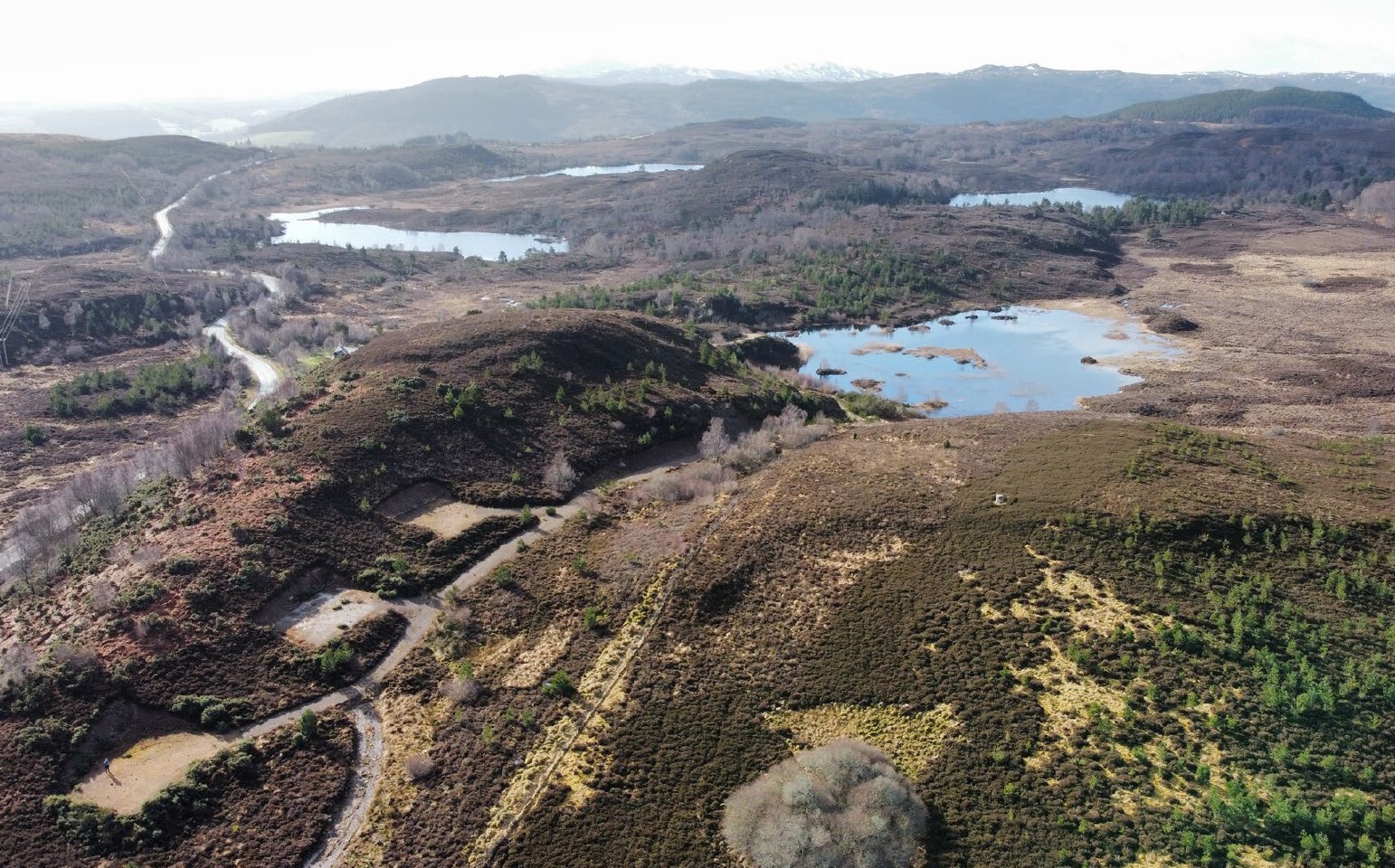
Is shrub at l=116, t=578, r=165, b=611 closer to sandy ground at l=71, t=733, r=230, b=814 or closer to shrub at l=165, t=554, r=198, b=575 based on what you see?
shrub at l=165, t=554, r=198, b=575

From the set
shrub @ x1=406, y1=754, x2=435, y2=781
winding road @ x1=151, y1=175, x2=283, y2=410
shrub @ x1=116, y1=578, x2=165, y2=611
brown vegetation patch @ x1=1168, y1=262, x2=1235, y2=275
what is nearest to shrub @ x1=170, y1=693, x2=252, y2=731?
shrub @ x1=116, y1=578, x2=165, y2=611

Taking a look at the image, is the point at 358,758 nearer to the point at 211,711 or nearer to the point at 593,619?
the point at 211,711

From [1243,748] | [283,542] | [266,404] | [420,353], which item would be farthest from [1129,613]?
[266,404]

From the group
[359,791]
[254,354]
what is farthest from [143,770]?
[254,354]

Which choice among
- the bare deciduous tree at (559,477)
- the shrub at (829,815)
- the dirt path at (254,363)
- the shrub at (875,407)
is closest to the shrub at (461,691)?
the shrub at (829,815)

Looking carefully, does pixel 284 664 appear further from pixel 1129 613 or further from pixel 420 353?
pixel 1129 613

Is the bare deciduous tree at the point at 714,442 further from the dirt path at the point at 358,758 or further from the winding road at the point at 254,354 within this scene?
the winding road at the point at 254,354
